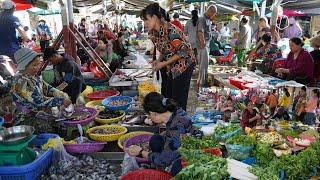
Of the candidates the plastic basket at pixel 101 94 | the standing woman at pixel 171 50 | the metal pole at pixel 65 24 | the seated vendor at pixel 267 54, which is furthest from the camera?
the seated vendor at pixel 267 54

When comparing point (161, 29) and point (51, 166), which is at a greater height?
point (161, 29)

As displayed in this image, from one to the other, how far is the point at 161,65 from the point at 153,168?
1407mm

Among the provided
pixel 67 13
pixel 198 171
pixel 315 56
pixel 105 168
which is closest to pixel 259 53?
pixel 315 56

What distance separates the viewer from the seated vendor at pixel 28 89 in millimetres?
3584

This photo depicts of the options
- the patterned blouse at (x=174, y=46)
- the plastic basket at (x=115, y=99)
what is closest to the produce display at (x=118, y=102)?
the plastic basket at (x=115, y=99)

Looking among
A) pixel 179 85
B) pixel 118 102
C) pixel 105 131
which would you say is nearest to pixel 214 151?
pixel 179 85

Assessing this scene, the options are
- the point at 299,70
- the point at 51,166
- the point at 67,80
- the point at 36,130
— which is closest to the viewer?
the point at 51,166

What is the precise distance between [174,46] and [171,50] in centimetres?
7

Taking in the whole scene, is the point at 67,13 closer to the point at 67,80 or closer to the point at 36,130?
the point at 67,80

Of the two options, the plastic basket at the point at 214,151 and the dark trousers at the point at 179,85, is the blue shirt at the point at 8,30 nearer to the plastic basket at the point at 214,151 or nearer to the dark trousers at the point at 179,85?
the dark trousers at the point at 179,85

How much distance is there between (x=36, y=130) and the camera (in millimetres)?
3650

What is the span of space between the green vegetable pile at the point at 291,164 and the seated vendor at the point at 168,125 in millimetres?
620

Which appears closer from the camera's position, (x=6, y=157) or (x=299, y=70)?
(x=6, y=157)

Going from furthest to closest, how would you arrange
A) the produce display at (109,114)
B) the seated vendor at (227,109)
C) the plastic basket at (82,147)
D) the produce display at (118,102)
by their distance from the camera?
the produce display at (118,102)
the produce display at (109,114)
the seated vendor at (227,109)
the plastic basket at (82,147)
